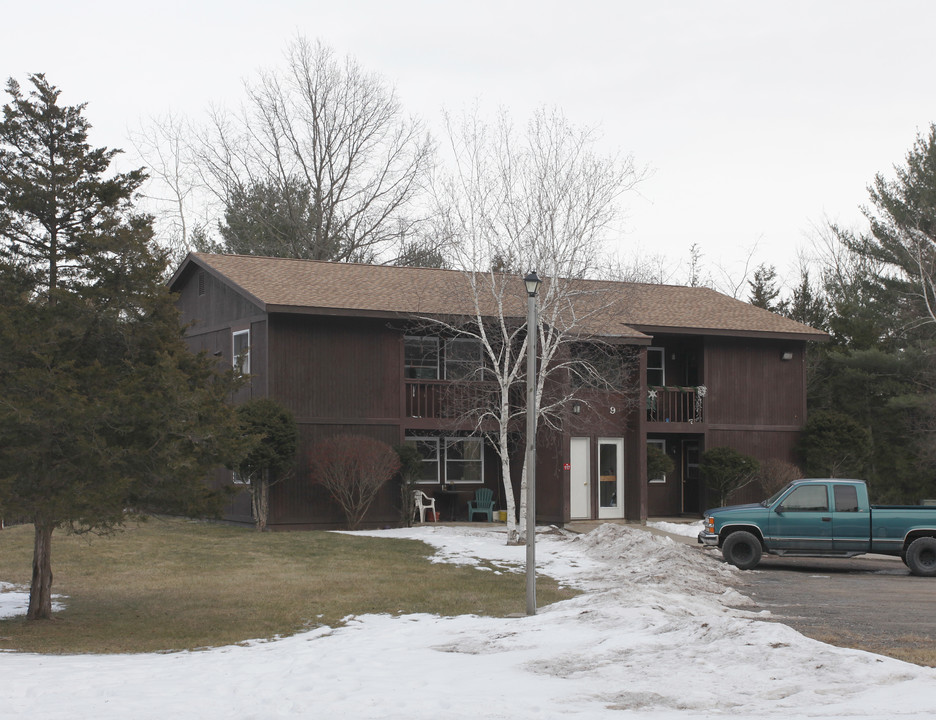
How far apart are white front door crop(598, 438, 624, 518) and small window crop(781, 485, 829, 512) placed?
845 cm

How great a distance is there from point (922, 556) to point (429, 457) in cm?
1255

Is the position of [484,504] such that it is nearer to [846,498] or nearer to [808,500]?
[808,500]

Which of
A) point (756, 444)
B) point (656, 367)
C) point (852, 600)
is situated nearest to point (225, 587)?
point (852, 600)

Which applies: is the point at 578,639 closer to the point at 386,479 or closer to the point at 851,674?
the point at 851,674

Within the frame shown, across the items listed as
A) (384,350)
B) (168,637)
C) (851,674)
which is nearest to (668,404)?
(384,350)

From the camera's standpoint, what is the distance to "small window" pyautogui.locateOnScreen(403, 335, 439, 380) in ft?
89.5

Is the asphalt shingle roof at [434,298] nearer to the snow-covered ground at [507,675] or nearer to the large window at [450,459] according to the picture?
the large window at [450,459]

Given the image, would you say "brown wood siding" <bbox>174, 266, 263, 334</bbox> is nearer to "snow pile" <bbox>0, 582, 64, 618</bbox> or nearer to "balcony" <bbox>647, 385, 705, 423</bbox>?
"snow pile" <bbox>0, 582, 64, 618</bbox>

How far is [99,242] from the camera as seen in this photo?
13.3 meters

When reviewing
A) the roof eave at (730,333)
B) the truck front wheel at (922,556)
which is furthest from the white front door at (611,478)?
the truck front wheel at (922,556)

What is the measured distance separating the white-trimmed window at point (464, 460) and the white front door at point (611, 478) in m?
3.12

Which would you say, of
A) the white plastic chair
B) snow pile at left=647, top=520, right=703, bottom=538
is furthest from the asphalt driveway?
the white plastic chair

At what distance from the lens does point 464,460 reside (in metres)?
28.1

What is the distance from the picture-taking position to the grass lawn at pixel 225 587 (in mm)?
13383
